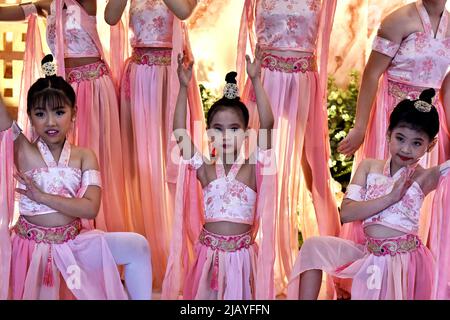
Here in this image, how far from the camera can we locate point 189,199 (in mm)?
3117

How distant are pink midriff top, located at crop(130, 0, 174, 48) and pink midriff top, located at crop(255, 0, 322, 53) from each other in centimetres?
36

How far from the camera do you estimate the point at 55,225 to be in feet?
9.44

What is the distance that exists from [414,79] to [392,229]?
67 centimetres

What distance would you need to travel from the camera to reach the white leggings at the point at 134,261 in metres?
2.87

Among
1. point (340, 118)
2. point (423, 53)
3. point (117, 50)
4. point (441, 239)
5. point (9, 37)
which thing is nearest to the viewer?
point (441, 239)

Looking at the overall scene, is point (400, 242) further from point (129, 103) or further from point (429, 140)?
point (129, 103)

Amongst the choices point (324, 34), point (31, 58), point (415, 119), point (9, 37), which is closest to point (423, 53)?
point (324, 34)

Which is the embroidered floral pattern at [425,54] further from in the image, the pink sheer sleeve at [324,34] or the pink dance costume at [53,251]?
the pink dance costume at [53,251]

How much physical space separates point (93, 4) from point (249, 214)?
1.07m

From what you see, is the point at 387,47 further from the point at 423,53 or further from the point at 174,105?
the point at 174,105

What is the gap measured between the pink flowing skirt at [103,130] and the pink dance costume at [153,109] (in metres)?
0.07

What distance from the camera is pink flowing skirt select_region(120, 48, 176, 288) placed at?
137 inches

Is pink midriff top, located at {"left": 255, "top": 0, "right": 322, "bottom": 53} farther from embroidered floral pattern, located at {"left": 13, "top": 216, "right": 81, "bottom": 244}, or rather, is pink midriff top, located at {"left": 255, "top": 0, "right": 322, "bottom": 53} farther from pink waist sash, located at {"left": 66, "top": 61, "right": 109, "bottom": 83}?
embroidered floral pattern, located at {"left": 13, "top": 216, "right": 81, "bottom": 244}

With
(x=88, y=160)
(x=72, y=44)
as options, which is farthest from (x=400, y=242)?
(x=72, y=44)
